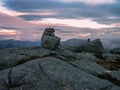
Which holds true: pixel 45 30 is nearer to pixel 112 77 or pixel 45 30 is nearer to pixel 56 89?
pixel 112 77

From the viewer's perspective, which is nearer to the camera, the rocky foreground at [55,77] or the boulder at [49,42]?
the rocky foreground at [55,77]

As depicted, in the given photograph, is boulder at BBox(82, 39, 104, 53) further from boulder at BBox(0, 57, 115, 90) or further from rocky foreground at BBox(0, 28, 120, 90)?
boulder at BBox(0, 57, 115, 90)

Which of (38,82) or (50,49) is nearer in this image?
(38,82)

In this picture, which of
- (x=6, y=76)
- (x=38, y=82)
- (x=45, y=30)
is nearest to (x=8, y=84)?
(x=6, y=76)

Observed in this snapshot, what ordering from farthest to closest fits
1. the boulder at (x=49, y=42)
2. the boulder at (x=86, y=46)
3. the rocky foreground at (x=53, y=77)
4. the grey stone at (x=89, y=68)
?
1. the boulder at (x=86, y=46)
2. the boulder at (x=49, y=42)
3. the grey stone at (x=89, y=68)
4. the rocky foreground at (x=53, y=77)

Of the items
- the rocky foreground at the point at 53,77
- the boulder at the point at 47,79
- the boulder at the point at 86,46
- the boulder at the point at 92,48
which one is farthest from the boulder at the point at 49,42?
the boulder at the point at 92,48

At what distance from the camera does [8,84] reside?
3238cm

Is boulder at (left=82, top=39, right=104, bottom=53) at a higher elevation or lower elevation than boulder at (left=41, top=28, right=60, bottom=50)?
lower

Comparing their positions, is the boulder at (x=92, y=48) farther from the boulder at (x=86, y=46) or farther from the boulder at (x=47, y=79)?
the boulder at (x=47, y=79)

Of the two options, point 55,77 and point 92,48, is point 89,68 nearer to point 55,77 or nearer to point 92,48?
point 55,77

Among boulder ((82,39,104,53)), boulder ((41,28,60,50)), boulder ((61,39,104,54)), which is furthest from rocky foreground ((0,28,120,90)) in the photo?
boulder ((82,39,104,53))

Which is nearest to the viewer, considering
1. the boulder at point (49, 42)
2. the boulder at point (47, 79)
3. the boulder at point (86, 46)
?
the boulder at point (47, 79)

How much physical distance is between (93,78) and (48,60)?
24.1 feet

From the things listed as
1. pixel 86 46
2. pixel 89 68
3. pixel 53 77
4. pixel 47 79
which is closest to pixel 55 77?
pixel 53 77
